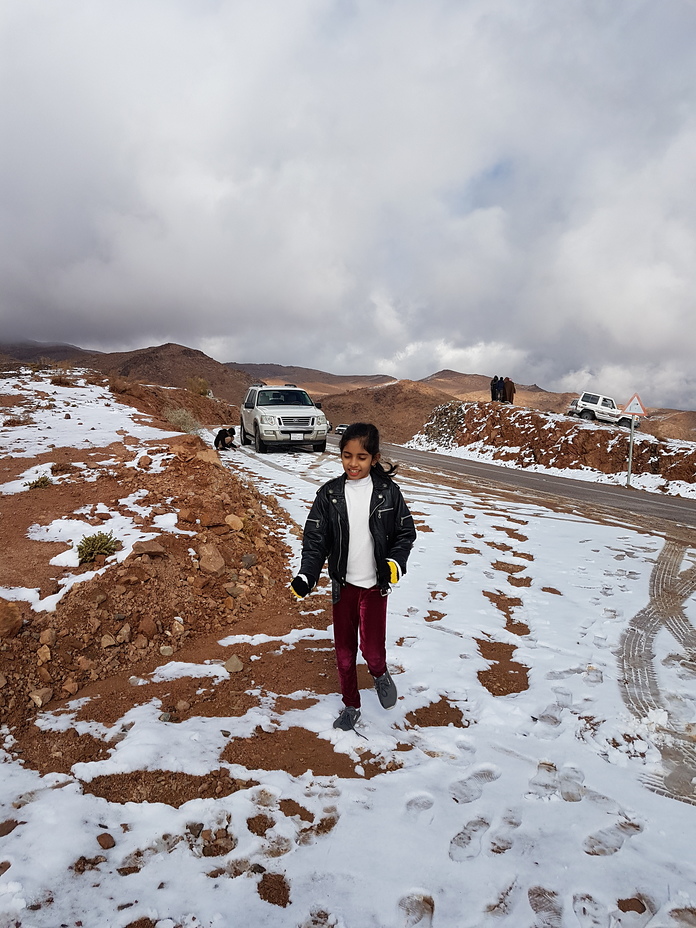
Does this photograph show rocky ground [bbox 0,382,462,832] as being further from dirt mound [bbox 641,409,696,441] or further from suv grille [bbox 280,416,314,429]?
dirt mound [bbox 641,409,696,441]

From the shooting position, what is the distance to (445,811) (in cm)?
230

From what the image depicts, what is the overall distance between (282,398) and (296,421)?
1.24 m

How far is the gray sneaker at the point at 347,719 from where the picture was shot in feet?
9.52

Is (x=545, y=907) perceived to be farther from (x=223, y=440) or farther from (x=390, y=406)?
(x=390, y=406)

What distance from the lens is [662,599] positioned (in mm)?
5109

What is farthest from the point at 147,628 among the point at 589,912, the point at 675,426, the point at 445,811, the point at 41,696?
the point at 675,426

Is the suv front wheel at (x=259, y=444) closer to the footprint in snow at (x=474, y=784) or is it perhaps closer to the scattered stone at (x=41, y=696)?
the scattered stone at (x=41, y=696)

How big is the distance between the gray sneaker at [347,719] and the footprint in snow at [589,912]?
53.0 inches

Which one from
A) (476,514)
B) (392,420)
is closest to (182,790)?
(476,514)

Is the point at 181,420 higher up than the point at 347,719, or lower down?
higher up

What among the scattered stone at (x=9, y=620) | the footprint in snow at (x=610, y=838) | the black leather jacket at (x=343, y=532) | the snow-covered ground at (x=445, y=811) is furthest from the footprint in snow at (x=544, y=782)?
the scattered stone at (x=9, y=620)

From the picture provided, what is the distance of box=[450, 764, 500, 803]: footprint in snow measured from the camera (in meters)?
2.41

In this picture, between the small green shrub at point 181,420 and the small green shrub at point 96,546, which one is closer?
the small green shrub at point 96,546

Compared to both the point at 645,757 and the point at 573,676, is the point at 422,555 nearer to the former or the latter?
the point at 573,676
